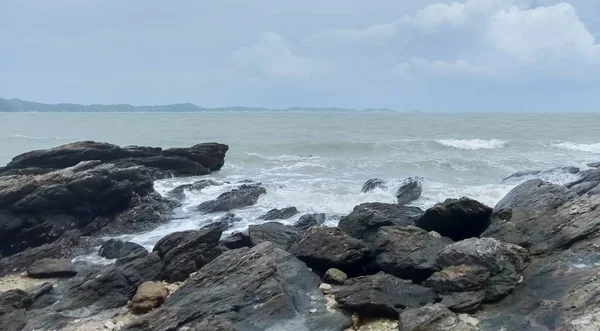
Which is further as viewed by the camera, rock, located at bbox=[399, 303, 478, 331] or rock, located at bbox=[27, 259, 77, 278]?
rock, located at bbox=[27, 259, 77, 278]

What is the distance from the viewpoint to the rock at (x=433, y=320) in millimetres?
8078

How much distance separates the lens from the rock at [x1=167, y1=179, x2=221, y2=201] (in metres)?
22.8

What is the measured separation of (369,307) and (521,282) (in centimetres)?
268

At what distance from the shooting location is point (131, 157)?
26672 mm

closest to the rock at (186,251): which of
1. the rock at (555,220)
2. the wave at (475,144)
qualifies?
the rock at (555,220)

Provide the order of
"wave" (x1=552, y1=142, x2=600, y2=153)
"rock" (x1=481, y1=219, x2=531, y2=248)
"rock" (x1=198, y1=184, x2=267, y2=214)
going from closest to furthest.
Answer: "rock" (x1=481, y1=219, x2=531, y2=248), "rock" (x1=198, y1=184, x2=267, y2=214), "wave" (x1=552, y1=142, x2=600, y2=153)

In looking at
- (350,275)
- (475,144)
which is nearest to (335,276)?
(350,275)

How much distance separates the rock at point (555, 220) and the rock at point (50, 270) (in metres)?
10.2

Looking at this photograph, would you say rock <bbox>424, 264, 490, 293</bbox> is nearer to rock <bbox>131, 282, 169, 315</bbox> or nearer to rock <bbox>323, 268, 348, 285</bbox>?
rock <bbox>323, 268, 348, 285</bbox>

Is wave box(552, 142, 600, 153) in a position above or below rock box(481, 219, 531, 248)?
below

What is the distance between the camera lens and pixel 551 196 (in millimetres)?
13078

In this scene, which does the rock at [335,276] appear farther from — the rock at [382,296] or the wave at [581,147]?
the wave at [581,147]

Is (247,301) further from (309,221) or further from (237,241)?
(309,221)

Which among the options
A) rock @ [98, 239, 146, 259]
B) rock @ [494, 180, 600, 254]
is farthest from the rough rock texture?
rock @ [494, 180, 600, 254]
